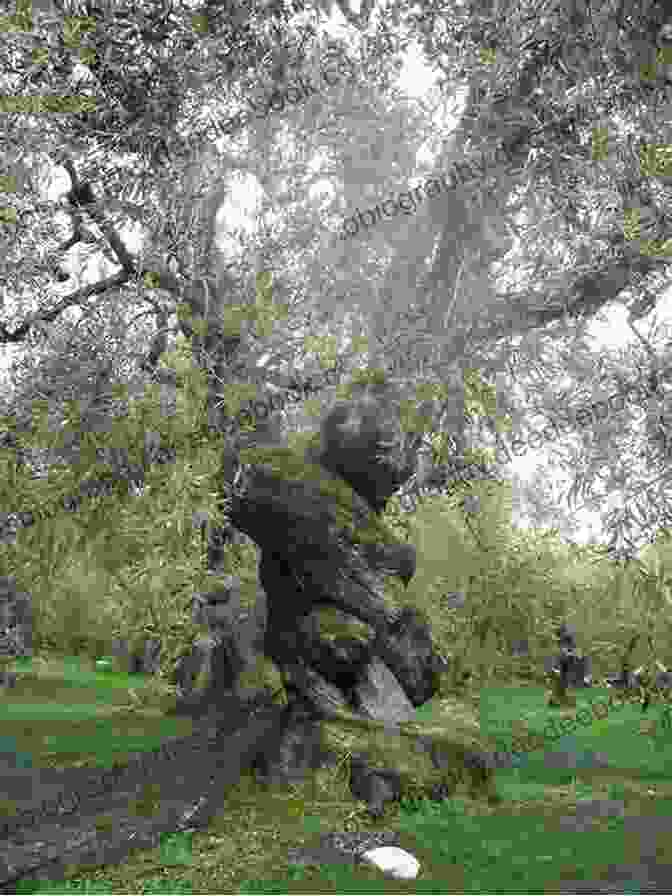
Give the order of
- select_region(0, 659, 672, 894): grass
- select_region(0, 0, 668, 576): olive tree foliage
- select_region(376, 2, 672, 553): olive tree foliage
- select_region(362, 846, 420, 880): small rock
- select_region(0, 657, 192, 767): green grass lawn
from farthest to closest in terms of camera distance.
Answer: select_region(0, 657, 192, 767): green grass lawn, select_region(0, 0, 668, 576): olive tree foliage, select_region(362, 846, 420, 880): small rock, select_region(0, 659, 672, 894): grass, select_region(376, 2, 672, 553): olive tree foliage

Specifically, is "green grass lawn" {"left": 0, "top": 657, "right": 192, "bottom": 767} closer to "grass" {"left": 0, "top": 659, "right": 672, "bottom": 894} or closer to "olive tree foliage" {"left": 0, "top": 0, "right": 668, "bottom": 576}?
"grass" {"left": 0, "top": 659, "right": 672, "bottom": 894}

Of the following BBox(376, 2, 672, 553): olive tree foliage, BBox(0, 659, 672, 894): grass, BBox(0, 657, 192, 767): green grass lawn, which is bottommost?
BBox(0, 659, 672, 894): grass

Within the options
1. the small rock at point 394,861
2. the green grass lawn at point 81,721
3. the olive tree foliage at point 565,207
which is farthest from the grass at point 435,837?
the olive tree foliage at point 565,207

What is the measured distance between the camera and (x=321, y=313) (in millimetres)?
19844

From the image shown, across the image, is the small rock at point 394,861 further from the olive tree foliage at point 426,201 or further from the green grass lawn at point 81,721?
the green grass lawn at point 81,721

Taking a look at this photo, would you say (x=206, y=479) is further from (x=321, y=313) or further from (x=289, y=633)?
(x=321, y=313)

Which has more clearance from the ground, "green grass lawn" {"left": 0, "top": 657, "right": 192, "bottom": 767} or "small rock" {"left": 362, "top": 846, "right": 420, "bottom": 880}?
"green grass lawn" {"left": 0, "top": 657, "right": 192, "bottom": 767}

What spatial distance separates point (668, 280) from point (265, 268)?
7.11m

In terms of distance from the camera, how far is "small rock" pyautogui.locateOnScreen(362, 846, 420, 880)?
33.8 ft

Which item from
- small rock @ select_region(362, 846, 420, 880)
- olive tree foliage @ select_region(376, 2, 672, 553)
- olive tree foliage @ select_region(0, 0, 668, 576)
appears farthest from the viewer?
olive tree foliage @ select_region(0, 0, 668, 576)

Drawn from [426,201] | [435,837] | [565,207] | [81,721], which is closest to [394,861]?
[435,837]

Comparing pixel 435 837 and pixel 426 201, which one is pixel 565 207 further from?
pixel 435 837

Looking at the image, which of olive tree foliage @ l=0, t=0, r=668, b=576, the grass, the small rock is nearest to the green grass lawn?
the grass

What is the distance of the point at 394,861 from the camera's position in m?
10.4
